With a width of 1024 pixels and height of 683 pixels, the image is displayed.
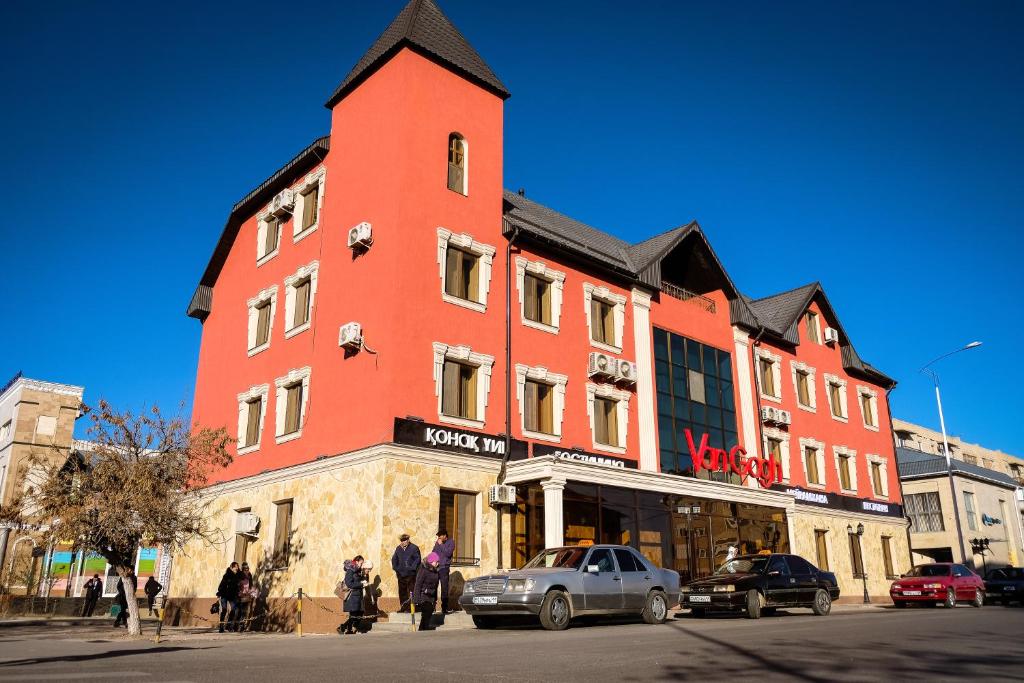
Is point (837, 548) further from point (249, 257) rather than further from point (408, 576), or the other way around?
point (249, 257)

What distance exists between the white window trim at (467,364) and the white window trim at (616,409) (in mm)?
3987

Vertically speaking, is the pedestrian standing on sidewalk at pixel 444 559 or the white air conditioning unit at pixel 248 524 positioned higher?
the white air conditioning unit at pixel 248 524

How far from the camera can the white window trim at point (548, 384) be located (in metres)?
21.7

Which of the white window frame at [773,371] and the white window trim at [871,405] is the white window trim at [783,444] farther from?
the white window trim at [871,405]

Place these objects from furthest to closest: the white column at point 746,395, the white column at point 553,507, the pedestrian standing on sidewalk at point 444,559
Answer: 1. the white column at point 746,395
2. the white column at point 553,507
3. the pedestrian standing on sidewalk at point 444,559

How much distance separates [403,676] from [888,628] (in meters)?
10.3

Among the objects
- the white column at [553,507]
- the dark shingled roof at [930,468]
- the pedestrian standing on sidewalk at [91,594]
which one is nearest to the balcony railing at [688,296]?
the white column at [553,507]

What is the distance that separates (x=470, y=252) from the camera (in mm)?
22000

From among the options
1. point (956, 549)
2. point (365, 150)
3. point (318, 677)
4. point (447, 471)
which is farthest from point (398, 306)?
point (956, 549)


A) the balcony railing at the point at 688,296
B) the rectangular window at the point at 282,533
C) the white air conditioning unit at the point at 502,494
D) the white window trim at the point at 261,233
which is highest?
the white window trim at the point at 261,233

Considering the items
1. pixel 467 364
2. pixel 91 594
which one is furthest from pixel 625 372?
pixel 91 594

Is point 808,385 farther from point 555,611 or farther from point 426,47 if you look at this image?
point 555,611

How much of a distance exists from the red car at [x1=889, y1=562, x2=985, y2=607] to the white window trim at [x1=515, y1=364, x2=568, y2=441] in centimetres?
1230

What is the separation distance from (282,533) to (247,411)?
5.23m
